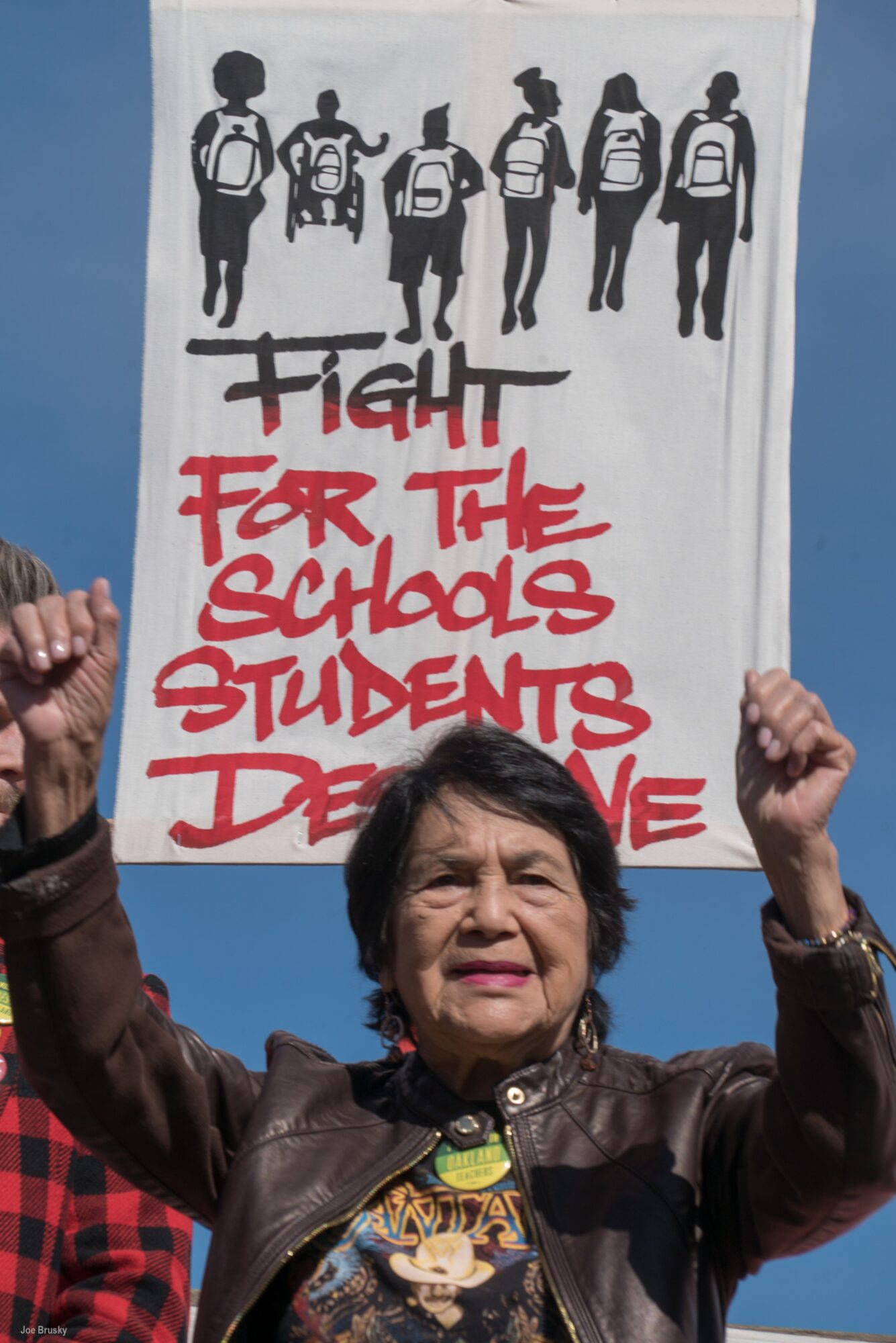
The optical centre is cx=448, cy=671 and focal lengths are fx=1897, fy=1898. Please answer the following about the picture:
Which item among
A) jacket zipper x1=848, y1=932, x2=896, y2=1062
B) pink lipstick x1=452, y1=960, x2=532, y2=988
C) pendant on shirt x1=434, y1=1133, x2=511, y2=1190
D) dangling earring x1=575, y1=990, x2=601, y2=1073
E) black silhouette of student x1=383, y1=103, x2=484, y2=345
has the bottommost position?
pendant on shirt x1=434, y1=1133, x2=511, y2=1190

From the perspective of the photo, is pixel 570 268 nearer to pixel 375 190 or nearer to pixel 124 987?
pixel 375 190

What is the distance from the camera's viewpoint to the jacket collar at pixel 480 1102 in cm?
247

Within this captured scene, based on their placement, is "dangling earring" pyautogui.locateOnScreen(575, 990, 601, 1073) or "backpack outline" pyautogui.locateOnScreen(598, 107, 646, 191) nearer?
"dangling earring" pyautogui.locateOnScreen(575, 990, 601, 1073)

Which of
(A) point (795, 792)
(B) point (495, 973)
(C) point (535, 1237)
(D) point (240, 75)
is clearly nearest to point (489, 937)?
(B) point (495, 973)

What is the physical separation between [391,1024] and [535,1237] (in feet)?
1.71

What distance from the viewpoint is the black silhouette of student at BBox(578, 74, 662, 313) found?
4754mm

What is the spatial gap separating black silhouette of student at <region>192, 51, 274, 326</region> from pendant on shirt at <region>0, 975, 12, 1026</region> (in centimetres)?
215

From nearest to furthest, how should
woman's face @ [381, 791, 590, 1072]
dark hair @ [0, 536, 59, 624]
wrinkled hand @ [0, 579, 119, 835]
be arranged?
wrinkled hand @ [0, 579, 119, 835] < woman's face @ [381, 791, 590, 1072] < dark hair @ [0, 536, 59, 624]

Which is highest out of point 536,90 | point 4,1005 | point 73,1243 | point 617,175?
point 536,90

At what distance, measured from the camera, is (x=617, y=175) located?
16.0 feet

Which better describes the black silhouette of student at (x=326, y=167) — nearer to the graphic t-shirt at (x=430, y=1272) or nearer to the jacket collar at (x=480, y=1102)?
the jacket collar at (x=480, y=1102)

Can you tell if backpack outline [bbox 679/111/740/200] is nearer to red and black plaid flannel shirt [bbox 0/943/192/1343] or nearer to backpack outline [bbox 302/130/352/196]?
backpack outline [bbox 302/130/352/196]

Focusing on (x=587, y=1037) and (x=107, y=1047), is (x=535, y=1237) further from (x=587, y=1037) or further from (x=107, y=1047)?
(x=107, y=1047)

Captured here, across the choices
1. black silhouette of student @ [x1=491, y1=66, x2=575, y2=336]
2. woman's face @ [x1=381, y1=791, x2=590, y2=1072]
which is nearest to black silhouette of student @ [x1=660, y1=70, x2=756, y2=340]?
black silhouette of student @ [x1=491, y1=66, x2=575, y2=336]
